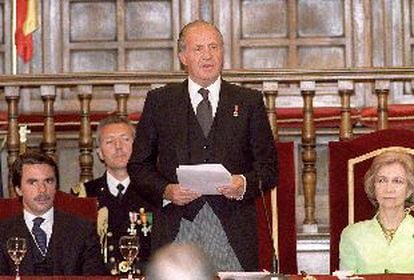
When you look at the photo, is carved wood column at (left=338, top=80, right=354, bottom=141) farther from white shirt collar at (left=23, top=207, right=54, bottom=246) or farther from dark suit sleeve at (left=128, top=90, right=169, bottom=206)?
white shirt collar at (left=23, top=207, right=54, bottom=246)

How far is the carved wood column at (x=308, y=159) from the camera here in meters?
4.96

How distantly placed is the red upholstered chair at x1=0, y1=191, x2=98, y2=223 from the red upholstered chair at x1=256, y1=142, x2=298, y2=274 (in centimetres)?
68

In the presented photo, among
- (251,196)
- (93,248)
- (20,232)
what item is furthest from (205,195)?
(20,232)

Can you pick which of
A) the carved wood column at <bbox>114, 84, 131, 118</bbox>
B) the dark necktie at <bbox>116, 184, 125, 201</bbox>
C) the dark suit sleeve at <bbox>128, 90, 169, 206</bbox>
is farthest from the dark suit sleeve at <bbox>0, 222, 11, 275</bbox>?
the carved wood column at <bbox>114, 84, 131, 118</bbox>

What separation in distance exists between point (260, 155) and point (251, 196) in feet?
0.52

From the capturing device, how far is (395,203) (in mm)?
3531

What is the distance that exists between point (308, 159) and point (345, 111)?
1.05ft

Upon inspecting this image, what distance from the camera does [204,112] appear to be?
3455mm

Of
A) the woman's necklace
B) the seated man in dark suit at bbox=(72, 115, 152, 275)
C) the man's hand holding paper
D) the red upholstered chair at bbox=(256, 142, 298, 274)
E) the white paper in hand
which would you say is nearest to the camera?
the white paper in hand

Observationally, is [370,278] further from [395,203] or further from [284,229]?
[284,229]

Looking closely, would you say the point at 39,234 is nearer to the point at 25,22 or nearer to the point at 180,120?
the point at 180,120

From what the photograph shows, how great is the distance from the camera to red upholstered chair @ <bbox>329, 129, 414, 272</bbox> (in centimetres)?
388

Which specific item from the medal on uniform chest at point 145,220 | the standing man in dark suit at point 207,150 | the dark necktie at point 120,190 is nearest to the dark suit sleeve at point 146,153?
the standing man in dark suit at point 207,150

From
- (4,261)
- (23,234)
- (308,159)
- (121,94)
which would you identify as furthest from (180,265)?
(121,94)
